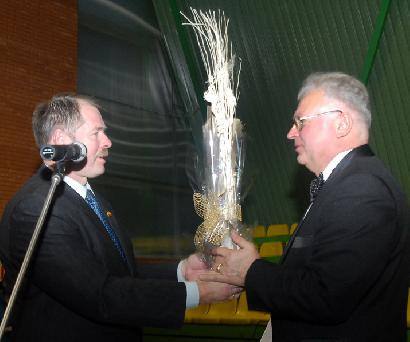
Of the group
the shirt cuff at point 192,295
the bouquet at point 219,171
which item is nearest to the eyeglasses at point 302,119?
the bouquet at point 219,171

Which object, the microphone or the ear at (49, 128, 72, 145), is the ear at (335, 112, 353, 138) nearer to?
the microphone

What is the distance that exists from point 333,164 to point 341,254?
44cm

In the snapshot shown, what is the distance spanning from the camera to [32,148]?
7734mm

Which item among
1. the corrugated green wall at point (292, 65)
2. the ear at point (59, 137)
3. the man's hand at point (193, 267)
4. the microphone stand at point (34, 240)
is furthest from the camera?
the corrugated green wall at point (292, 65)

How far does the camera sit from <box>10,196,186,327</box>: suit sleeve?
6.86 ft

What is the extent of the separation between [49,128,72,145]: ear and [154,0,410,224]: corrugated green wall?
5985mm

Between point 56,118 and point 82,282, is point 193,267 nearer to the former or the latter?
point 82,282

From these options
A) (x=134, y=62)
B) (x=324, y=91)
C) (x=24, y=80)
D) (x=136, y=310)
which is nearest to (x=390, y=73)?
(x=134, y=62)

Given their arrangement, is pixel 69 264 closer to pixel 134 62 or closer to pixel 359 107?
pixel 359 107

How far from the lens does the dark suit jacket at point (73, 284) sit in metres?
2.10

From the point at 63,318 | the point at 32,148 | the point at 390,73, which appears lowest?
the point at 63,318

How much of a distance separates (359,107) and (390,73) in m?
6.07

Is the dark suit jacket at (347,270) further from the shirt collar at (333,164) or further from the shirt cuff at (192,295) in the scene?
the shirt cuff at (192,295)

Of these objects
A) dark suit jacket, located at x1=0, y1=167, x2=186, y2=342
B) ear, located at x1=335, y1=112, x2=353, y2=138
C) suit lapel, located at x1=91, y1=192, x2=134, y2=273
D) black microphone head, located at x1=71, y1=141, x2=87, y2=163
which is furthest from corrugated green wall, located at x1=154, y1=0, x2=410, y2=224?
black microphone head, located at x1=71, y1=141, x2=87, y2=163
